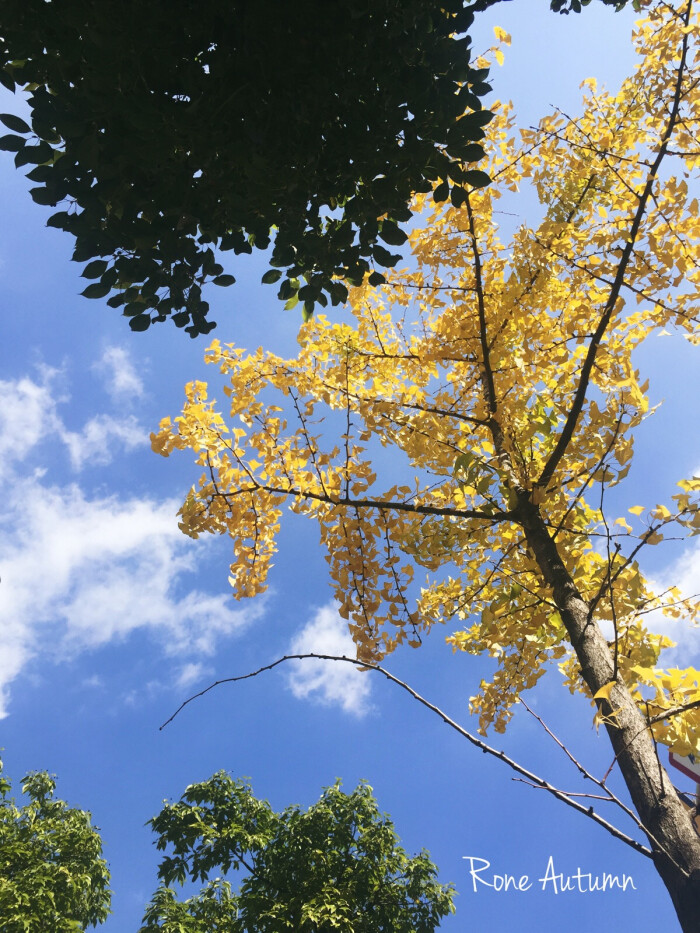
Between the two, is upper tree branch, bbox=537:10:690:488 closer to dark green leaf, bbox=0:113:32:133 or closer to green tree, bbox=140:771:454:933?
dark green leaf, bbox=0:113:32:133

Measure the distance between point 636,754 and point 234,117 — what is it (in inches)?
114

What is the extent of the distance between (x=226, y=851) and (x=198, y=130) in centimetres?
1025

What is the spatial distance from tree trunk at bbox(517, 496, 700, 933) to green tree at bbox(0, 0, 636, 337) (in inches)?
64.0

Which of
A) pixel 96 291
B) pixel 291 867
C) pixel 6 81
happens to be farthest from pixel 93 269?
pixel 291 867

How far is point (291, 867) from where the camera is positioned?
355 inches

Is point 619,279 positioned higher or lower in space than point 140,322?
lower

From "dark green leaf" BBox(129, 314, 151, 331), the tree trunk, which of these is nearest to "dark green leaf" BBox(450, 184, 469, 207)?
the tree trunk

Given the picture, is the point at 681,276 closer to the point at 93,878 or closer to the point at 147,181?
the point at 147,181

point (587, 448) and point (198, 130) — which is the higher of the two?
point (198, 130)

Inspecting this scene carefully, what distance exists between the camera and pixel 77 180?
2.63 metres

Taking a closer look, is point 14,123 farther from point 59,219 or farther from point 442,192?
point 442,192

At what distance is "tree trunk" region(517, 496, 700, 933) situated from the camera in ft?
6.20

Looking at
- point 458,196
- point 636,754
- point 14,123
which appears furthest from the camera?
point 458,196

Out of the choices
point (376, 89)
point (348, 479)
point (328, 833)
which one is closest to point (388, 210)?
point (376, 89)
